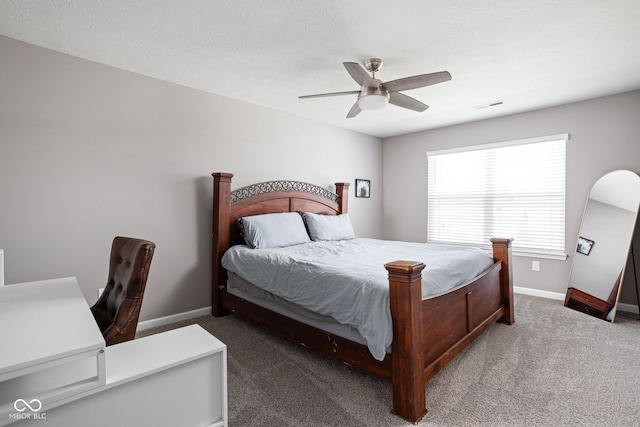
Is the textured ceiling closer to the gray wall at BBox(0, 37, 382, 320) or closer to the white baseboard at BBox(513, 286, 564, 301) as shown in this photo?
the gray wall at BBox(0, 37, 382, 320)

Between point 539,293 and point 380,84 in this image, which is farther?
point 539,293

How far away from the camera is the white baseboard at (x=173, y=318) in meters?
3.03

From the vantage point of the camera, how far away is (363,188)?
5.32m

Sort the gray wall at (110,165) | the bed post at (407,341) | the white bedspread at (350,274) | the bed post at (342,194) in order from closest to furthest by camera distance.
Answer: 1. the bed post at (407,341)
2. the white bedspread at (350,274)
3. the gray wall at (110,165)
4. the bed post at (342,194)

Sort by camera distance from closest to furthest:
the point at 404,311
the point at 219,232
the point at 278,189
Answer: the point at 404,311 < the point at 219,232 < the point at 278,189

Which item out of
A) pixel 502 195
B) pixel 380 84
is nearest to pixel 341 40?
pixel 380 84

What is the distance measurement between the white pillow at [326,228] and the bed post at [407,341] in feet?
6.86

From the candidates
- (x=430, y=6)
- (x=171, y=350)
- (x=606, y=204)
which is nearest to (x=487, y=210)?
(x=606, y=204)

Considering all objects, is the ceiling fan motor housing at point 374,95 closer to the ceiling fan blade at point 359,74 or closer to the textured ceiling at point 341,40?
the ceiling fan blade at point 359,74

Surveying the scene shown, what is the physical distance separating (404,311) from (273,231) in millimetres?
1959

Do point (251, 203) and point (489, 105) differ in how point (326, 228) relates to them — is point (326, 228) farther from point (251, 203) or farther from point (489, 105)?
point (489, 105)

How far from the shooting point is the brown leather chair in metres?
1.41

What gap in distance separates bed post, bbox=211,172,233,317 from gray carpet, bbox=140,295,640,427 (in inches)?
19.8

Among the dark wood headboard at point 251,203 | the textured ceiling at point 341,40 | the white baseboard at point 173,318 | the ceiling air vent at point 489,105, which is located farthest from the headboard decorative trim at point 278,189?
the ceiling air vent at point 489,105
